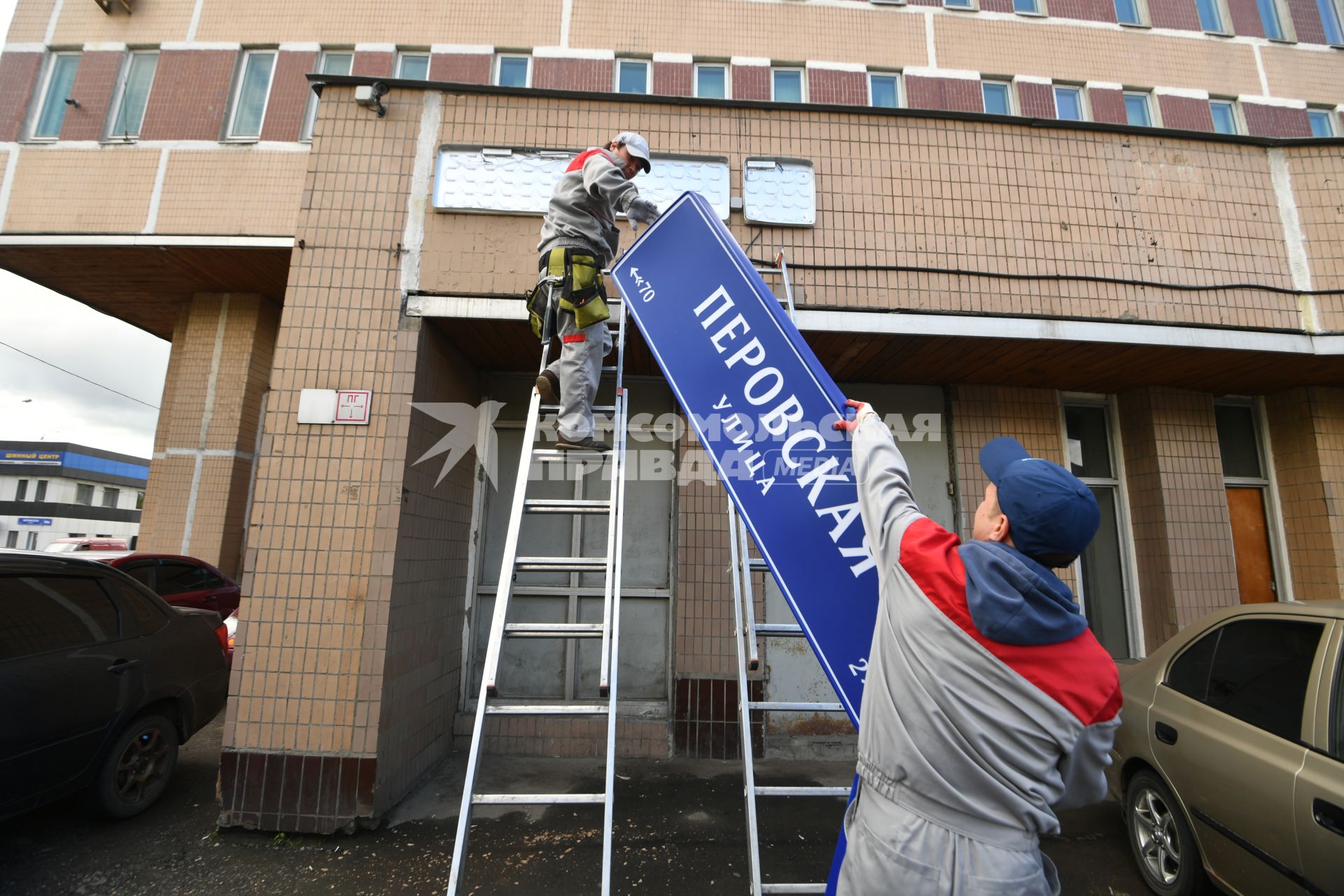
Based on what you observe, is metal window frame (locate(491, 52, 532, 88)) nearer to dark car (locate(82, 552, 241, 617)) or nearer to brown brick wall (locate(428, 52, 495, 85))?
brown brick wall (locate(428, 52, 495, 85))

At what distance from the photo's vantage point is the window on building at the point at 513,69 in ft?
37.1

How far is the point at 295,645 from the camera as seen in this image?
392 cm

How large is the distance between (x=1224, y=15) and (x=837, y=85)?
28.2 feet

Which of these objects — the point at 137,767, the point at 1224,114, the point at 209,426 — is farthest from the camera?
the point at 1224,114

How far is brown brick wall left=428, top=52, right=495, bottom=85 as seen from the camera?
A: 11.1m

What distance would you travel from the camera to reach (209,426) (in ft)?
35.1

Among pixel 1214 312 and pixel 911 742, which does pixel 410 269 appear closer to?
pixel 911 742

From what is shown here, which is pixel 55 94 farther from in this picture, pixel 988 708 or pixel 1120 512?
pixel 1120 512

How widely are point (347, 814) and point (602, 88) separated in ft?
38.1

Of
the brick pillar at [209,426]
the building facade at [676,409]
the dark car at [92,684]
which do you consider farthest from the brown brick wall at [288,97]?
the dark car at [92,684]

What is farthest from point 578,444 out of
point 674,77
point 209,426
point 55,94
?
point 55,94

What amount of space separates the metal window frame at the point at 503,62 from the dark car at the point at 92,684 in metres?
10.5

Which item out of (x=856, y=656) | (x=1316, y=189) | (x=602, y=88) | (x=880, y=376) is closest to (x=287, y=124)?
(x=602, y=88)

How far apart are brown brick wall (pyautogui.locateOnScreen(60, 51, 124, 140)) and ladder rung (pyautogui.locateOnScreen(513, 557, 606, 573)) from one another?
13688 millimetres
